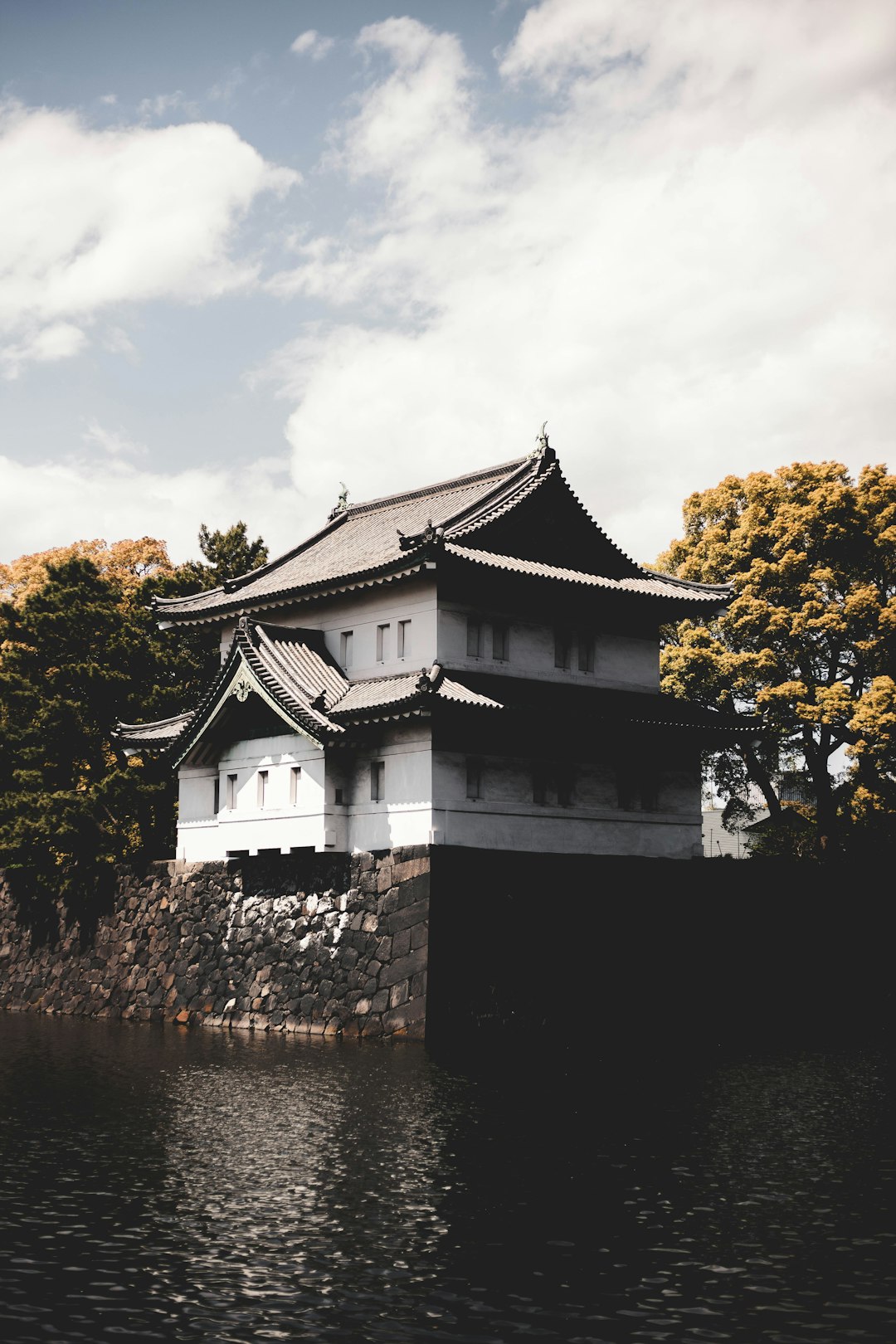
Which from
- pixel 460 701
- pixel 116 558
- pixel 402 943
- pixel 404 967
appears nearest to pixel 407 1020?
pixel 404 967

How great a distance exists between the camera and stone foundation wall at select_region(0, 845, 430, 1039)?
34781 millimetres

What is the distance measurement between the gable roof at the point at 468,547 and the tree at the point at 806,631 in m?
8.67

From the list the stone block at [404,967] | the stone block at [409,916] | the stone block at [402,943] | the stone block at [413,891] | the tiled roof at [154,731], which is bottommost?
the stone block at [404,967]

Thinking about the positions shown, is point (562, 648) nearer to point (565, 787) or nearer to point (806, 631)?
point (565, 787)

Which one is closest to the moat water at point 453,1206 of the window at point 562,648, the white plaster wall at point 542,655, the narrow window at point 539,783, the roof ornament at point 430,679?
the roof ornament at point 430,679

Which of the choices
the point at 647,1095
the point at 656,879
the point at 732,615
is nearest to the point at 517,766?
the point at 656,879

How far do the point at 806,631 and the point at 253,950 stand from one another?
2483 cm

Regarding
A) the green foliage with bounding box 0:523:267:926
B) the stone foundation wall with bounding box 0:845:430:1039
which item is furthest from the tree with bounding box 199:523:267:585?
the stone foundation wall with bounding box 0:845:430:1039

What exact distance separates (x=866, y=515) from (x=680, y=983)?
74.7ft

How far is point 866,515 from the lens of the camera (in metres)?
52.4

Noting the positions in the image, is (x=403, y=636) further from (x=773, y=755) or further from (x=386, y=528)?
(x=773, y=755)

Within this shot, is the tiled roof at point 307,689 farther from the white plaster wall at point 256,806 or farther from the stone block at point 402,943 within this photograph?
the stone block at point 402,943

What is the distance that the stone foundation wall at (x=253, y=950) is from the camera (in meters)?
34.8

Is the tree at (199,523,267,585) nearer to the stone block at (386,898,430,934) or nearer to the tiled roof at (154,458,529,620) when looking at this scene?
the tiled roof at (154,458,529,620)
